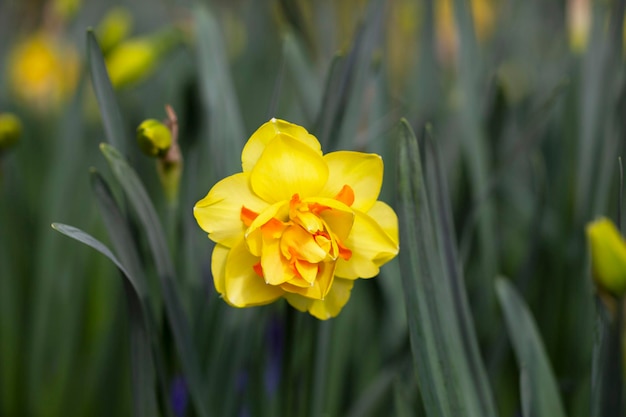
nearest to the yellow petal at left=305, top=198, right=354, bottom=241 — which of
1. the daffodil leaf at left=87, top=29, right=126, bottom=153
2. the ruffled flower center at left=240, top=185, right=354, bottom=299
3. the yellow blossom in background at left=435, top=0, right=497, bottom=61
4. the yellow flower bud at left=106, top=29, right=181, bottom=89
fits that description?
the ruffled flower center at left=240, top=185, right=354, bottom=299

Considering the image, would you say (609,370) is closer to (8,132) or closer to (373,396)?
(373,396)

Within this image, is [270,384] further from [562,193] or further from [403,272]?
[562,193]

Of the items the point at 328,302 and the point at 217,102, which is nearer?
the point at 328,302

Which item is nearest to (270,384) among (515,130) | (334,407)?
(334,407)

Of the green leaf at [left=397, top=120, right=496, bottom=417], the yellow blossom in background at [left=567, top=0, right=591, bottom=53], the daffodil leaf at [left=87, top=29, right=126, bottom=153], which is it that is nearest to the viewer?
the green leaf at [left=397, top=120, right=496, bottom=417]

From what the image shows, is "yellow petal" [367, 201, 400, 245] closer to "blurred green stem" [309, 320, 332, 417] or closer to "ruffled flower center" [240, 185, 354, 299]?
"ruffled flower center" [240, 185, 354, 299]

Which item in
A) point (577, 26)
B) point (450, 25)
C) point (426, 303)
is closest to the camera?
point (426, 303)

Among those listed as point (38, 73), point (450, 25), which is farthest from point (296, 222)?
point (450, 25)
